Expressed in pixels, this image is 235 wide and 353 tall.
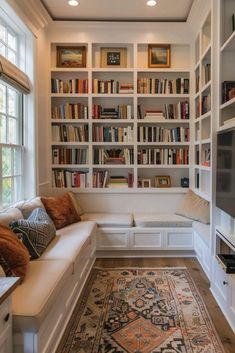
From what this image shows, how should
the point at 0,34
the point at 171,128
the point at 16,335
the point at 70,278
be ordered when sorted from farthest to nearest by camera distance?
the point at 171,128 < the point at 0,34 < the point at 70,278 < the point at 16,335

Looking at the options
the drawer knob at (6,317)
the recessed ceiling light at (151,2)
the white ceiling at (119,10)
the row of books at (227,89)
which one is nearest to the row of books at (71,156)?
the white ceiling at (119,10)

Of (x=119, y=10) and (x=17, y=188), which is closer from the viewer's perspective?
(x=17, y=188)

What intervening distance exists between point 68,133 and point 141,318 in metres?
2.89

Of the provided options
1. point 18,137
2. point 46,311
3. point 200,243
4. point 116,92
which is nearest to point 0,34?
point 18,137

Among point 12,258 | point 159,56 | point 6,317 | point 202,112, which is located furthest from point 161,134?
point 6,317

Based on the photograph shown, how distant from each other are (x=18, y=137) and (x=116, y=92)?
5.32 feet

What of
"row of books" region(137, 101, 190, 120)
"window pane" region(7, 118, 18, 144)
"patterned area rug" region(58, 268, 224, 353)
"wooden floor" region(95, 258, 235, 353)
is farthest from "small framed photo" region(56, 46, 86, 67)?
"patterned area rug" region(58, 268, 224, 353)

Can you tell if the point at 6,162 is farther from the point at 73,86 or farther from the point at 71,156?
the point at 73,86

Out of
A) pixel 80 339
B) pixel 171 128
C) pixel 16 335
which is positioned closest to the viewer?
pixel 16 335

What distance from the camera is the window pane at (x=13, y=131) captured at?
3.49 metres

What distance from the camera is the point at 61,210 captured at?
370cm

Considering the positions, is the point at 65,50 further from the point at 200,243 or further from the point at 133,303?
the point at 133,303

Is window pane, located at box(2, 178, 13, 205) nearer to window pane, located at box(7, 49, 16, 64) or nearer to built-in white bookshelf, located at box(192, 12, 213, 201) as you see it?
window pane, located at box(7, 49, 16, 64)

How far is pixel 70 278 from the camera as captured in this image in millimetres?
2439
